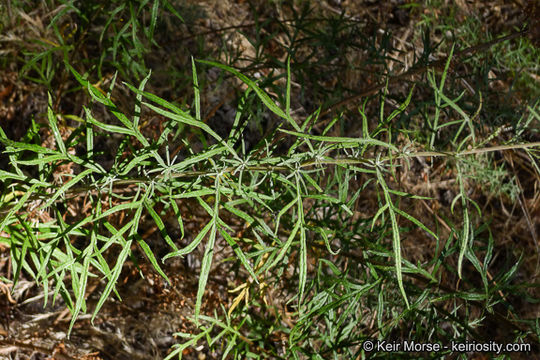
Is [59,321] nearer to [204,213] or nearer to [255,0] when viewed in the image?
[204,213]

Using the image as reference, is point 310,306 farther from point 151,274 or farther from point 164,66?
point 164,66

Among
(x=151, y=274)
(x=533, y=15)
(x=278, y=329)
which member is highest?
(x=533, y=15)

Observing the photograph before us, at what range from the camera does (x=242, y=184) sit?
1285 mm

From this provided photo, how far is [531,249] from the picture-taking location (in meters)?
3.06

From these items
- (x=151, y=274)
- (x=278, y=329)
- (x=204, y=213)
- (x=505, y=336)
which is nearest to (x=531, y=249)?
(x=505, y=336)

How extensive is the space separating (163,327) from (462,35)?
2.59 meters

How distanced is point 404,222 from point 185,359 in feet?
4.69

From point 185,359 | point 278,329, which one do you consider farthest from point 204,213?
point 185,359

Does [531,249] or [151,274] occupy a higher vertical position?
[151,274]

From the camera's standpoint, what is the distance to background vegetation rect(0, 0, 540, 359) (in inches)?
41.8

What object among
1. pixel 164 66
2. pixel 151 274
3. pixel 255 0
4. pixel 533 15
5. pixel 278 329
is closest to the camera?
pixel 533 15

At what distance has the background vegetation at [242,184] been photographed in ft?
3.48

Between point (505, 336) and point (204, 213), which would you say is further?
point (505, 336)

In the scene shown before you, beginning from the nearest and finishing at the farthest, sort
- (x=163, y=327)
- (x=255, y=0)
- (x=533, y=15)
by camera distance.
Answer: (x=533, y=15) → (x=163, y=327) → (x=255, y=0)
